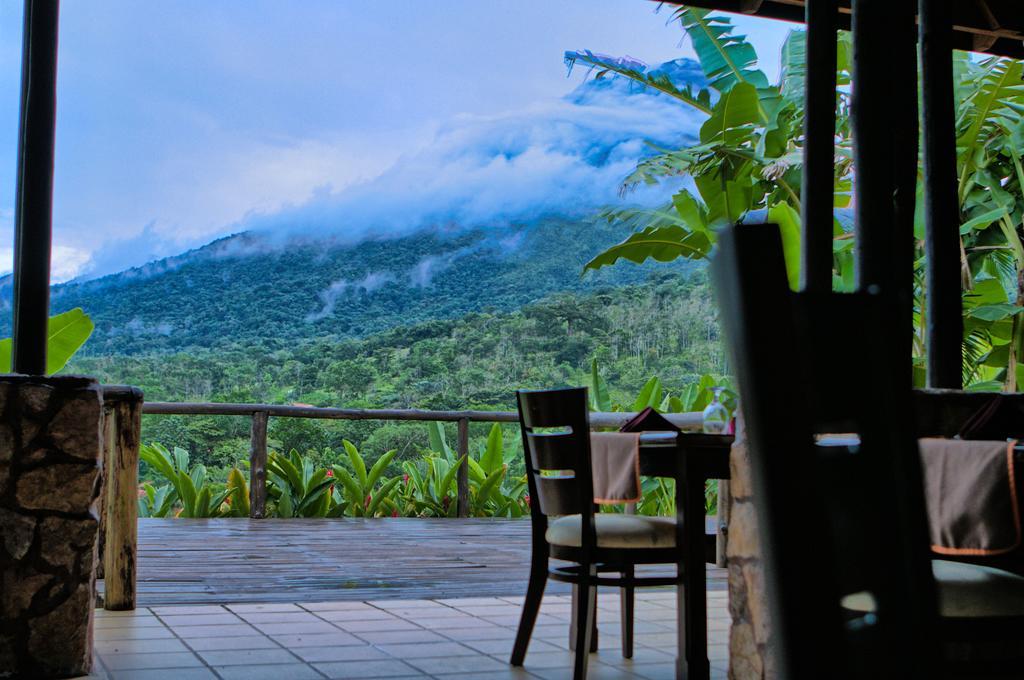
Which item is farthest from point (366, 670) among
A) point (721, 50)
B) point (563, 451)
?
point (721, 50)

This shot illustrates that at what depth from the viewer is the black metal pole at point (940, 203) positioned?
3109 millimetres

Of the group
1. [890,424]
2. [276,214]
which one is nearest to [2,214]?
[276,214]

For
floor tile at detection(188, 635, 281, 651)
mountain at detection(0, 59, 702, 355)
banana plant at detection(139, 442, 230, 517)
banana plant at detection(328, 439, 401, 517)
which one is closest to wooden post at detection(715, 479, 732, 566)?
floor tile at detection(188, 635, 281, 651)

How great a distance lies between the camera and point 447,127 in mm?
25188

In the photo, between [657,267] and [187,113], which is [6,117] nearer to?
[187,113]

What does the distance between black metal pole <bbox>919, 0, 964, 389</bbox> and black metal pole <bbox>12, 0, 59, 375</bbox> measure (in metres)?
2.53

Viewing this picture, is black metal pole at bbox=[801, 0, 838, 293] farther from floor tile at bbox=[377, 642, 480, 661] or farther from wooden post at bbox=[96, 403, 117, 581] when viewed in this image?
wooden post at bbox=[96, 403, 117, 581]

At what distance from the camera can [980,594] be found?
1.64 metres

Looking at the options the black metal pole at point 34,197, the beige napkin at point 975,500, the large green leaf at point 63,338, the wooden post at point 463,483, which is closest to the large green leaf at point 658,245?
the wooden post at point 463,483

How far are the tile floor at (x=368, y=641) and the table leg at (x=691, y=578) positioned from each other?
33cm

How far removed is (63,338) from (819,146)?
11.6ft

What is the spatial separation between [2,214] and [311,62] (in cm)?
907

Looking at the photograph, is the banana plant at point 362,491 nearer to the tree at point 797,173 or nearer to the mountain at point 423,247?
the tree at point 797,173

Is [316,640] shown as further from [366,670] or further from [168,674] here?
[168,674]
